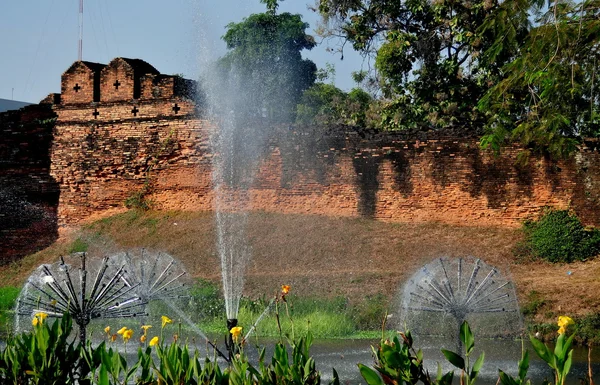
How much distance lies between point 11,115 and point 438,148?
9560 mm

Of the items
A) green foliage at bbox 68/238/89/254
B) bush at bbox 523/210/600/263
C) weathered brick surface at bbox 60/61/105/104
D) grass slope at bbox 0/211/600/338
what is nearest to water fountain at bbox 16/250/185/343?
green foliage at bbox 68/238/89/254

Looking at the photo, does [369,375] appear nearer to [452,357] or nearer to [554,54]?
[452,357]

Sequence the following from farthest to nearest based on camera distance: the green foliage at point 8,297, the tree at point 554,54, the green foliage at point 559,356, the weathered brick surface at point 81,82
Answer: the weathered brick surface at point 81,82 < the green foliage at point 8,297 < the tree at point 554,54 < the green foliage at point 559,356

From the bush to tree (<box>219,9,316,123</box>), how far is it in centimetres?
1574

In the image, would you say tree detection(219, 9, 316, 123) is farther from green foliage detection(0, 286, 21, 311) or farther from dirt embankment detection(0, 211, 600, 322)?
green foliage detection(0, 286, 21, 311)

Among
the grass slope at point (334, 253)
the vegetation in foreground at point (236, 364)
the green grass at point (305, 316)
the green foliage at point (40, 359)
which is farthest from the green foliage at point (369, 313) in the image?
the green foliage at point (40, 359)

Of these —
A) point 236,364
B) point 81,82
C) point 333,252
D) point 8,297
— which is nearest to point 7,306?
point 8,297

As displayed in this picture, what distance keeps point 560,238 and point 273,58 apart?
18.6m

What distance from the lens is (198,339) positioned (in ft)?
38.3

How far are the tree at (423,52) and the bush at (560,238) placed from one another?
11.8ft

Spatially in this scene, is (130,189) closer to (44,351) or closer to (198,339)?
(198,339)

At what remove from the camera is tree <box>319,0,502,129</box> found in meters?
19.7

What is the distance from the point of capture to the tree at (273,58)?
32.3 m

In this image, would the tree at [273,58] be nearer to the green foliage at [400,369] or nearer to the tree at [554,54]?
the tree at [554,54]
